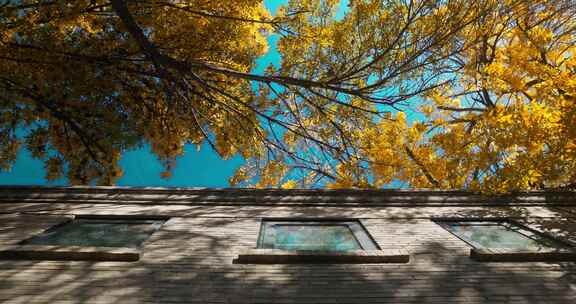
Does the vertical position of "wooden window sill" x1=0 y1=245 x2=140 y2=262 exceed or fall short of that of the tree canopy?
it falls short

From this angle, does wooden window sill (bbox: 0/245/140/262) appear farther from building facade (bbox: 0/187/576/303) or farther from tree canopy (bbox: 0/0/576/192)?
tree canopy (bbox: 0/0/576/192)

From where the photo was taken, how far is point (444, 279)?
178 inches

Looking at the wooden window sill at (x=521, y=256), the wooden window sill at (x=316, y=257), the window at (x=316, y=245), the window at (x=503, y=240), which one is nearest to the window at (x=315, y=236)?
the window at (x=316, y=245)

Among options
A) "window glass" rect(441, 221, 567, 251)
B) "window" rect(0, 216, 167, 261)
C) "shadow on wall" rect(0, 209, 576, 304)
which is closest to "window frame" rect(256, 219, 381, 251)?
"shadow on wall" rect(0, 209, 576, 304)

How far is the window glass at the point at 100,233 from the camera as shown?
555 cm

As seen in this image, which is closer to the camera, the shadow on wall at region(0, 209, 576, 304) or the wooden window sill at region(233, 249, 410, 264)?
the shadow on wall at region(0, 209, 576, 304)

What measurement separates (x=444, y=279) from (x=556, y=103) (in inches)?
256

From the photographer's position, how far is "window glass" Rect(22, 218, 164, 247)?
555 centimetres

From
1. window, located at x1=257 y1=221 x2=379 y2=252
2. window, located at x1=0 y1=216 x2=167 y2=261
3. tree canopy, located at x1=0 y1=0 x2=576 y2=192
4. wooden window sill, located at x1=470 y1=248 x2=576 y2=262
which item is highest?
tree canopy, located at x1=0 y1=0 x2=576 y2=192

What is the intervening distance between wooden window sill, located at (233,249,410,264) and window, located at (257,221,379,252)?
49cm

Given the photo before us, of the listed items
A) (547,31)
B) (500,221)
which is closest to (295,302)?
(500,221)

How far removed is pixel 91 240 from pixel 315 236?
11.3ft

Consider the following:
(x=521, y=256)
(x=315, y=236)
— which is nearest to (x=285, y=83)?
(x=315, y=236)

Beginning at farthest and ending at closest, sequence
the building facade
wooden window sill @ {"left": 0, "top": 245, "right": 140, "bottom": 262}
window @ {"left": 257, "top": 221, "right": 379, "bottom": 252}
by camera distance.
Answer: window @ {"left": 257, "top": 221, "right": 379, "bottom": 252}, wooden window sill @ {"left": 0, "top": 245, "right": 140, "bottom": 262}, the building facade
